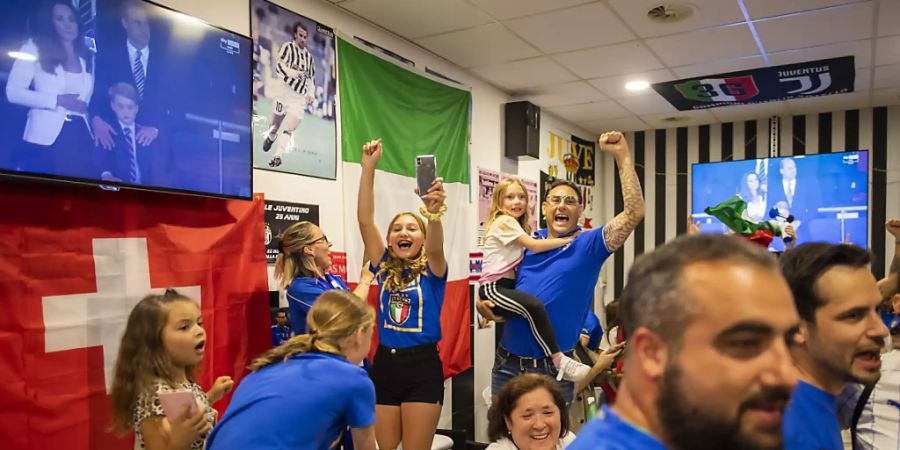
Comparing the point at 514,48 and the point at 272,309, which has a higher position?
the point at 514,48

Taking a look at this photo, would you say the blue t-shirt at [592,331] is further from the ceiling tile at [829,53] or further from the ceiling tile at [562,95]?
the ceiling tile at [829,53]

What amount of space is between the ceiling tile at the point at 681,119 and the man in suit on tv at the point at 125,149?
534cm

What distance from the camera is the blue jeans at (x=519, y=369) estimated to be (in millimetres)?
2756

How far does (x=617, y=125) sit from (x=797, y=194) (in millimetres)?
1986

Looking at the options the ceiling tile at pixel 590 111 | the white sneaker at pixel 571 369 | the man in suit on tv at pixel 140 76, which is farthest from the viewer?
the ceiling tile at pixel 590 111

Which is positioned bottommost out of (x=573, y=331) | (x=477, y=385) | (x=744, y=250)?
(x=477, y=385)

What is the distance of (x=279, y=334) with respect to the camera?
3.09m

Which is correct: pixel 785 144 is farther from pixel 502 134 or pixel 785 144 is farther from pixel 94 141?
pixel 94 141

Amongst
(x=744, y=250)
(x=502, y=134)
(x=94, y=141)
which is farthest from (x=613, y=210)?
(x=744, y=250)

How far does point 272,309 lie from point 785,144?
5.84 meters

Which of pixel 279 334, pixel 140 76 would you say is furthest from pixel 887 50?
pixel 140 76

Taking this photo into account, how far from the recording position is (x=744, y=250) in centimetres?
84

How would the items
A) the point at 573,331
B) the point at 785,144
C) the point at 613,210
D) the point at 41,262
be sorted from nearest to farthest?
the point at 41,262 → the point at 573,331 → the point at 785,144 → the point at 613,210

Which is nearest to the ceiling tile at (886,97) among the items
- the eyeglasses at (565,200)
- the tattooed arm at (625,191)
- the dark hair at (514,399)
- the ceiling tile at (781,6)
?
the ceiling tile at (781,6)
